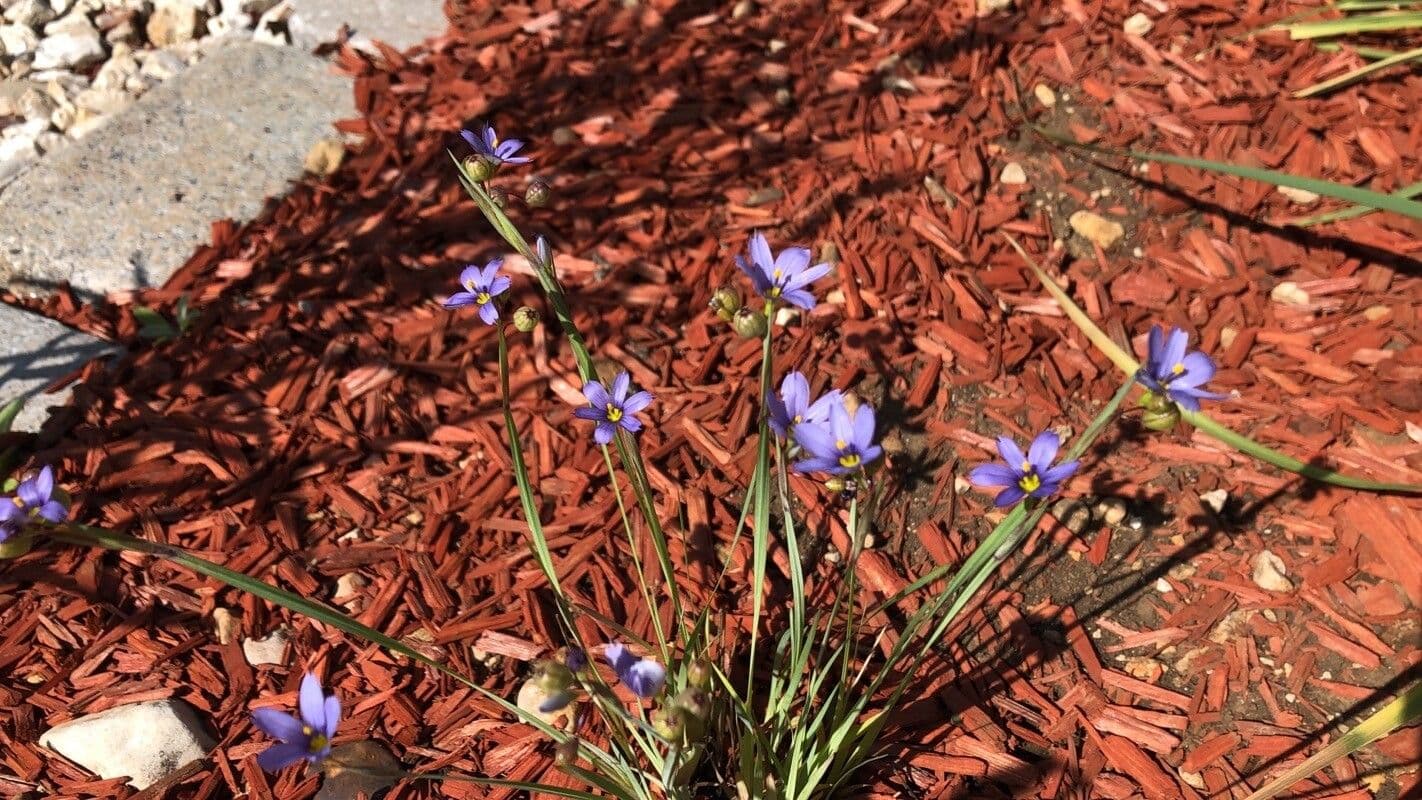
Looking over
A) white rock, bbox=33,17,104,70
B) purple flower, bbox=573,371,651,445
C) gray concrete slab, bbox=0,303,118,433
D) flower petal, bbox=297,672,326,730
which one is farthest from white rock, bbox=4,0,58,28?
flower petal, bbox=297,672,326,730

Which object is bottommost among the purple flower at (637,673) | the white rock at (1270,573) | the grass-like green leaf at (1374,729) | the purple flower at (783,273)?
the white rock at (1270,573)

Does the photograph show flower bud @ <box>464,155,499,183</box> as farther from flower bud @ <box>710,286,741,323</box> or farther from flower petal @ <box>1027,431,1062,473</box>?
flower petal @ <box>1027,431,1062,473</box>

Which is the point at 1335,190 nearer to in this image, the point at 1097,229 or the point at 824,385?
the point at 1097,229

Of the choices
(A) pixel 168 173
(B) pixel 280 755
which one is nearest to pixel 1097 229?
(B) pixel 280 755

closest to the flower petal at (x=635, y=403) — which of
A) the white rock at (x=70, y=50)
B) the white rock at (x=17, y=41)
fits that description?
→ the white rock at (x=70, y=50)

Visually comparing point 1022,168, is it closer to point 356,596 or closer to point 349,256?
point 349,256

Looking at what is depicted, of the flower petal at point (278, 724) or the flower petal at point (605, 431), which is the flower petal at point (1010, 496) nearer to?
the flower petal at point (605, 431)

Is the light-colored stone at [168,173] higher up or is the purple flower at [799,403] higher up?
the purple flower at [799,403]
